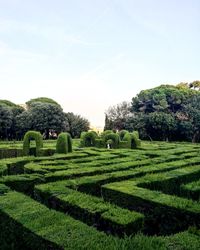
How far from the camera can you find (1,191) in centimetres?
895

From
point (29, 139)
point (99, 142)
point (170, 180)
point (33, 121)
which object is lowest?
point (170, 180)

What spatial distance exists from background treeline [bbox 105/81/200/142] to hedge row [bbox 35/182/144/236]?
4048 centimetres

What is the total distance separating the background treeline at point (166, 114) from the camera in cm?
4822

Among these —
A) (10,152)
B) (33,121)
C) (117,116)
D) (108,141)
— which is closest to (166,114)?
(117,116)

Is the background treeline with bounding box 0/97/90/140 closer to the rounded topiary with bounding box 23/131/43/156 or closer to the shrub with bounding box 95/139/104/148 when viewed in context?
the shrub with bounding box 95/139/104/148

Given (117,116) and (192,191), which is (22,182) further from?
(117,116)

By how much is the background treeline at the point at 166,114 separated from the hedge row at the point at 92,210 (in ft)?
133

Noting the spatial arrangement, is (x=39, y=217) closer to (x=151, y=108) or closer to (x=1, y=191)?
(x=1, y=191)

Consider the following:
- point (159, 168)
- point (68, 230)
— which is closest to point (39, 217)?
point (68, 230)

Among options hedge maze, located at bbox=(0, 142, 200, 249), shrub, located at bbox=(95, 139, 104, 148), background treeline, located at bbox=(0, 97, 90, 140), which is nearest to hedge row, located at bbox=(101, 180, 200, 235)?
hedge maze, located at bbox=(0, 142, 200, 249)

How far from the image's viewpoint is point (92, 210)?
7023 millimetres

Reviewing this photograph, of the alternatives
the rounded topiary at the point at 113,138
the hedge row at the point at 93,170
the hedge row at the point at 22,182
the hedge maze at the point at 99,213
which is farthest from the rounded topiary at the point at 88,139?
the hedge row at the point at 22,182

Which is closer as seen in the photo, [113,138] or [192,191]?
[192,191]

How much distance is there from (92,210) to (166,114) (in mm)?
42610
